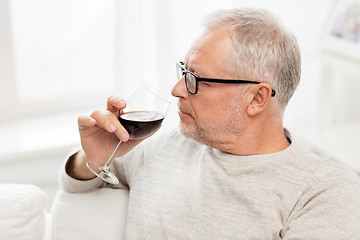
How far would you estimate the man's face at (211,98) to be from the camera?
1.51 meters

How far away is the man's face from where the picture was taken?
4.95 feet

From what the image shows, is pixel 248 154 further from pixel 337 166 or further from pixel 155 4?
pixel 155 4

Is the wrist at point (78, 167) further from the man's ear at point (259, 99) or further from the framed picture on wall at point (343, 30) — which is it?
the framed picture on wall at point (343, 30)

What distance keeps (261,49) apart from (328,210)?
50 cm

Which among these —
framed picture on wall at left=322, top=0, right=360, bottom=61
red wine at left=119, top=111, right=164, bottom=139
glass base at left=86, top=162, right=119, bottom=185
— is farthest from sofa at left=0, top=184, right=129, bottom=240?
framed picture on wall at left=322, top=0, right=360, bottom=61

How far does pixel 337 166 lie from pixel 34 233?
92 centimetres

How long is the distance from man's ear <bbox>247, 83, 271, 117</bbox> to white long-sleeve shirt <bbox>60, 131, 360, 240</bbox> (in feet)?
0.45

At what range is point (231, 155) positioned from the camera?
1571 mm

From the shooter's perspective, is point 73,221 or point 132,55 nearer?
point 73,221

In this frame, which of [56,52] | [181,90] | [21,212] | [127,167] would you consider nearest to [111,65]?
[56,52]

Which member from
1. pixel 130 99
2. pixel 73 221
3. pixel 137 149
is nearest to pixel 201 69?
pixel 130 99

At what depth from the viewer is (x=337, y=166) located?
1.45 meters

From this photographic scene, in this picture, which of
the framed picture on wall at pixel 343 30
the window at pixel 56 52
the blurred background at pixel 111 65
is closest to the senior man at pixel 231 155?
the blurred background at pixel 111 65

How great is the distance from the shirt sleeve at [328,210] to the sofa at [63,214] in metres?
0.55
